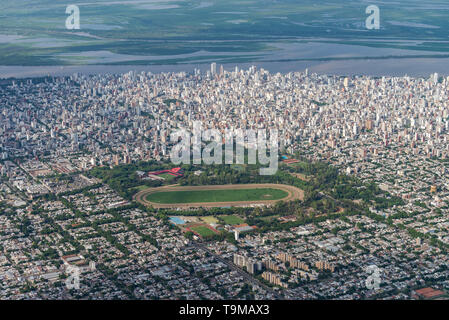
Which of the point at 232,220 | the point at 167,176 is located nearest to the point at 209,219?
the point at 232,220

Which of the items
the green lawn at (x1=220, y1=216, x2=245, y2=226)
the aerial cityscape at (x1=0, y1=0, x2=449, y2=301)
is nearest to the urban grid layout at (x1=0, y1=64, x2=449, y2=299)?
the aerial cityscape at (x1=0, y1=0, x2=449, y2=301)

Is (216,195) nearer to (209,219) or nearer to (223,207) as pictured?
(223,207)

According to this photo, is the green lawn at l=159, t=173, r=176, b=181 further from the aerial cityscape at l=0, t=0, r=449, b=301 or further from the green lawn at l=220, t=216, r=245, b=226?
the green lawn at l=220, t=216, r=245, b=226

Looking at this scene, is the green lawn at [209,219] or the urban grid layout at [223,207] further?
the green lawn at [209,219]

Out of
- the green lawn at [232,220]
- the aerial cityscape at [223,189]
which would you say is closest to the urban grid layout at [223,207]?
the aerial cityscape at [223,189]

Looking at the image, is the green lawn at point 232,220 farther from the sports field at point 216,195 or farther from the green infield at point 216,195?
the green infield at point 216,195
